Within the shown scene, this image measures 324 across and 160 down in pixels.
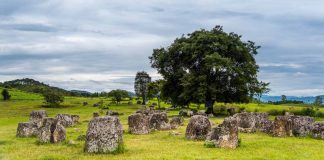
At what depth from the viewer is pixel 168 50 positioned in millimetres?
70625

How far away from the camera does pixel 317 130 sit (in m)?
32.1

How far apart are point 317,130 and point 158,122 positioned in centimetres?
1368

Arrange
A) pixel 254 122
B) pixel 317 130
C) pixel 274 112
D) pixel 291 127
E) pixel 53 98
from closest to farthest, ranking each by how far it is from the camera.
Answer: pixel 317 130
pixel 291 127
pixel 254 122
pixel 274 112
pixel 53 98

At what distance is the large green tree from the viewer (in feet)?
206

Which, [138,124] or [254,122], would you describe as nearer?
[138,124]

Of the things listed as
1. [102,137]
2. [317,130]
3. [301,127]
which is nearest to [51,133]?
[102,137]

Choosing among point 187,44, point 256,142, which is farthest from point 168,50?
point 256,142

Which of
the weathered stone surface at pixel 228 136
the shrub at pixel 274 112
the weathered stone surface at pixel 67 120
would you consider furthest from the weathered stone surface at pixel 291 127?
the shrub at pixel 274 112

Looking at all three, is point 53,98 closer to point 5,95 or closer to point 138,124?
point 5,95

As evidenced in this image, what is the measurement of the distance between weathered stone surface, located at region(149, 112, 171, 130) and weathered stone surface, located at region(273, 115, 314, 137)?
1052cm

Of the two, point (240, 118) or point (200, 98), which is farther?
point (200, 98)

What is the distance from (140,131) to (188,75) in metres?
29.8

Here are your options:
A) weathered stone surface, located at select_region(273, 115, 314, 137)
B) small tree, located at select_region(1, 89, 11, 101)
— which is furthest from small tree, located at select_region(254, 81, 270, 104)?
small tree, located at select_region(1, 89, 11, 101)

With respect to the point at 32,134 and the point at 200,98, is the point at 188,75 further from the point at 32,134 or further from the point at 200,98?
the point at 32,134
